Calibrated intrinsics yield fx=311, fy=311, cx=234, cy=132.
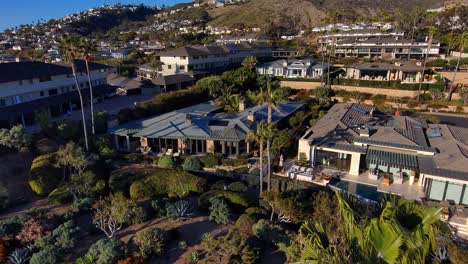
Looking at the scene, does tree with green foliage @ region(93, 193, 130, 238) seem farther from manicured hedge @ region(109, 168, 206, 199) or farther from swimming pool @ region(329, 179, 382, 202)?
swimming pool @ region(329, 179, 382, 202)

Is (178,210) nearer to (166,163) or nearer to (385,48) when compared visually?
(166,163)

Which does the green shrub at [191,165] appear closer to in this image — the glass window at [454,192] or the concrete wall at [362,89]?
the glass window at [454,192]

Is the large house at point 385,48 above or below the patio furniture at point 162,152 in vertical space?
above

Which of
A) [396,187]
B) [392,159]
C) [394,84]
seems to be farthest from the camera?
[394,84]

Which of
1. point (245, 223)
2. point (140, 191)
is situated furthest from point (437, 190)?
point (140, 191)

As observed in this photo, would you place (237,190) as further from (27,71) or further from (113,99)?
(113,99)

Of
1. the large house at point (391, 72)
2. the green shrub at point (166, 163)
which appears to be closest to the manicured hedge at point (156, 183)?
the green shrub at point (166, 163)

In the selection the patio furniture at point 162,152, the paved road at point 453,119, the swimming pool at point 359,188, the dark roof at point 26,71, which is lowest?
the swimming pool at point 359,188
